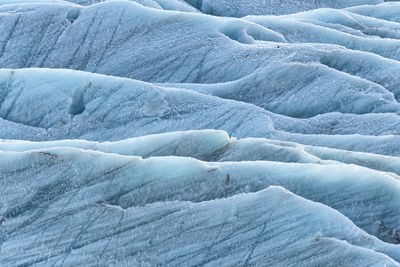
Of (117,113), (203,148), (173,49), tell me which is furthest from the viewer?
(173,49)

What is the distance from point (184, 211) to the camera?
393 cm

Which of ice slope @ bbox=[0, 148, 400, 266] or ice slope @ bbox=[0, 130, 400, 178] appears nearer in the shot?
ice slope @ bbox=[0, 148, 400, 266]

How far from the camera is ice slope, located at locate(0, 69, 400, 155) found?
6.25 metres

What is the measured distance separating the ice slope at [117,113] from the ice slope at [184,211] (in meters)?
1.88

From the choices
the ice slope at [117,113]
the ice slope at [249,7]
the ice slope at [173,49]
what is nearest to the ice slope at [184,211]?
the ice slope at [117,113]

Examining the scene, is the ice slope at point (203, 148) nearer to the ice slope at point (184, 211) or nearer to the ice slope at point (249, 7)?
the ice slope at point (184, 211)

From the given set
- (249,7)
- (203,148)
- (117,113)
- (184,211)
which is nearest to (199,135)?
(203,148)

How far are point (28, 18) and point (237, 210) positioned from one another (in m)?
5.42

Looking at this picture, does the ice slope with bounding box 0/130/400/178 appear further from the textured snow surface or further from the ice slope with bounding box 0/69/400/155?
the ice slope with bounding box 0/69/400/155

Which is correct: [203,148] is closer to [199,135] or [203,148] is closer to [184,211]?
[199,135]

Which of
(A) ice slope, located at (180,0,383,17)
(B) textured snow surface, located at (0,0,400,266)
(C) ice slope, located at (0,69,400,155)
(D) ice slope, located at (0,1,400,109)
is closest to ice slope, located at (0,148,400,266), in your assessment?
(B) textured snow surface, located at (0,0,400,266)

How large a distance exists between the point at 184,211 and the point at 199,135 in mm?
1025

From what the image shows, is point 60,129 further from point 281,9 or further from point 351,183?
point 281,9

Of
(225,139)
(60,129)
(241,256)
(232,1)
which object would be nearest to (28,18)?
(60,129)
